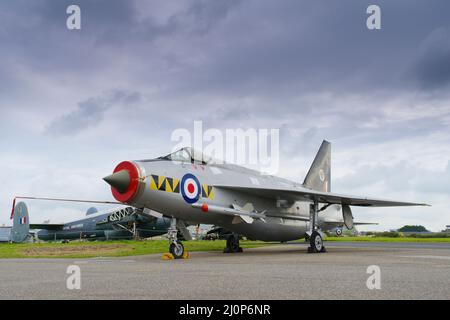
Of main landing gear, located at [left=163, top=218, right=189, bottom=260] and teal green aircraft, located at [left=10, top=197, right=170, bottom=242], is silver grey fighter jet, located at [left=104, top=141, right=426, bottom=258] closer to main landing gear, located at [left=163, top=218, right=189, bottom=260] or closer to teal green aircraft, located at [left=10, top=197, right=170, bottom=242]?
main landing gear, located at [left=163, top=218, right=189, bottom=260]

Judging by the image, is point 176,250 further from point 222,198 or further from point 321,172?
point 321,172

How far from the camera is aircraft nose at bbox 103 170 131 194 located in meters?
13.4

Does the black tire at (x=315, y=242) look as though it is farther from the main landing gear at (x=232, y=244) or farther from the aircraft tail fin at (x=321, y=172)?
the aircraft tail fin at (x=321, y=172)

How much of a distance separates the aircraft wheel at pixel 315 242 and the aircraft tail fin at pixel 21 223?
2577 centimetres

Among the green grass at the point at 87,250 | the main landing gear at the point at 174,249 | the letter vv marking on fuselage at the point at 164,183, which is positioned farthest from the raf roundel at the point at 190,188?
the green grass at the point at 87,250

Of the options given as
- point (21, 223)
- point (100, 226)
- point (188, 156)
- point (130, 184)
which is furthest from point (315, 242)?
point (100, 226)

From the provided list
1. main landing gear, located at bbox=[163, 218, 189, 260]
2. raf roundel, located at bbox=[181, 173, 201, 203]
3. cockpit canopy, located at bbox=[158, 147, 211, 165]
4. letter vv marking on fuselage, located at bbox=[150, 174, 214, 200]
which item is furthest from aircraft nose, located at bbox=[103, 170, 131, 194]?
main landing gear, located at bbox=[163, 218, 189, 260]

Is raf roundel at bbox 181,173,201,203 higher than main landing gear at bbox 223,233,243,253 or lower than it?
higher

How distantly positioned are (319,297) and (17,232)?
116ft

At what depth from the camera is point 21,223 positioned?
35281mm

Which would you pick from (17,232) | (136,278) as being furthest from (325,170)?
(17,232)

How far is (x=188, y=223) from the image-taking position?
1641cm

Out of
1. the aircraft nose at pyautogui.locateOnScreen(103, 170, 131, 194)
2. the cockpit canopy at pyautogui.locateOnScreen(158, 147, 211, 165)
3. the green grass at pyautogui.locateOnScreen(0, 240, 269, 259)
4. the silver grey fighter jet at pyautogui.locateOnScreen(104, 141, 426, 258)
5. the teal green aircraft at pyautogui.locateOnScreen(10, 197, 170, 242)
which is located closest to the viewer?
the aircraft nose at pyautogui.locateOnScreen(103, 170, 131, 194)
